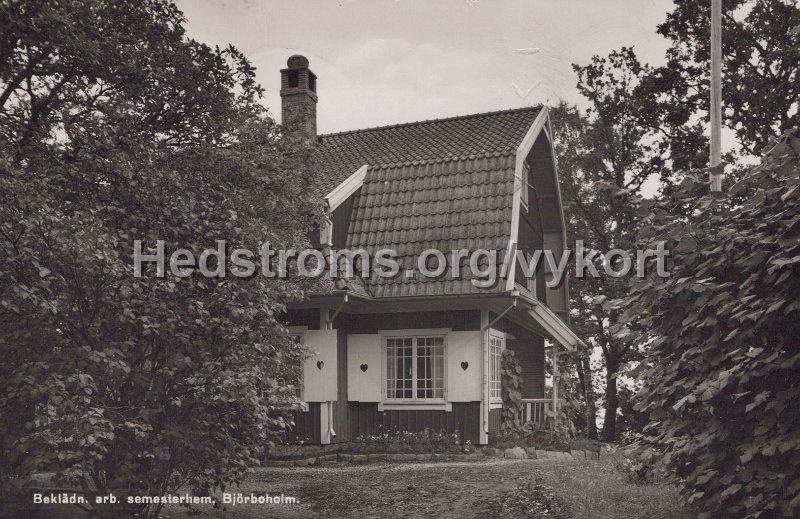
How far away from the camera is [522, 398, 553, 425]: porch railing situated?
18.0m

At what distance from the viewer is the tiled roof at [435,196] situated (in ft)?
51.7

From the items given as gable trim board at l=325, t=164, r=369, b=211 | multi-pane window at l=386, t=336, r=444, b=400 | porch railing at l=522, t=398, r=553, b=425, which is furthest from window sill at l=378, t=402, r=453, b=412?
gable trim board at l=325, t=164, r=369, b=211

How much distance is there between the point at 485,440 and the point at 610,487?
6.32 meters

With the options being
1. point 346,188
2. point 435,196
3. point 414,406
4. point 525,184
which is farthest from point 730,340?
Answer: point 525,184

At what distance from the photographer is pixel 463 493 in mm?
10000

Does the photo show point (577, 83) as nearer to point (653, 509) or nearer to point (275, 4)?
point (275, 4)

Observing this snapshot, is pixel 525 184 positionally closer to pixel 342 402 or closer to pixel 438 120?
pixel 438 120

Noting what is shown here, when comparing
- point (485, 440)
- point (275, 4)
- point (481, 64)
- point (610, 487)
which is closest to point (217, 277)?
point (610, 487)

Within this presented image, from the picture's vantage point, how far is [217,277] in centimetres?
751

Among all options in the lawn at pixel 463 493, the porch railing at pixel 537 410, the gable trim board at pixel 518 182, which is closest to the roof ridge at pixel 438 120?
the gable trim board at pixel 518 182

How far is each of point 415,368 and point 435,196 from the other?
11.8 feet

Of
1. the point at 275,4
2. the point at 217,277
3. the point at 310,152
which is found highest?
the point at 275,4

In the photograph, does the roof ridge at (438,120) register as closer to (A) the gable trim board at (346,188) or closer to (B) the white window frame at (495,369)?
(A) the gable trim board at (346,188)

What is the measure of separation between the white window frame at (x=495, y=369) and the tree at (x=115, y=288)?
8.30 m
